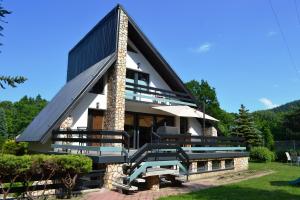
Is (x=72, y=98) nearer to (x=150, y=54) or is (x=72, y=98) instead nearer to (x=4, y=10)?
(x=150, y=54)

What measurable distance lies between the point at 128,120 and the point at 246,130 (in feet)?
77.4

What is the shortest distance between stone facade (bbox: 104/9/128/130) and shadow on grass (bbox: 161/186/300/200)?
6.98 m

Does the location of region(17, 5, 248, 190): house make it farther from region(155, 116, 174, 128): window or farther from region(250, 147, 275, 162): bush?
region(250, 147, 275, 162): bush

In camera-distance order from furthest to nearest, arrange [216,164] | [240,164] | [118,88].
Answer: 1. [240,164]
2. [216,164]
3. [118,88]

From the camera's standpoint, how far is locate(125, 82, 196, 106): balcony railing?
65.3 ft

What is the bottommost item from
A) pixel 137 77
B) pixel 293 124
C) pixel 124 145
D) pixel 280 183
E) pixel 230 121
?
pixel 280 183

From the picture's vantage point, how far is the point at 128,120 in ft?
68.6

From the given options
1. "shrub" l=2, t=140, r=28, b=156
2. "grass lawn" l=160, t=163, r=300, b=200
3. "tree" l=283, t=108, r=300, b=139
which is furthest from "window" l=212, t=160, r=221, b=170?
"tree" l=283, t=108, r=300, b=139

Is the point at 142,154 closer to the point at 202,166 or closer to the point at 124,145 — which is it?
the point at 124,145

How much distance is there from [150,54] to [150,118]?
444cm

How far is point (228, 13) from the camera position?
1559 cm

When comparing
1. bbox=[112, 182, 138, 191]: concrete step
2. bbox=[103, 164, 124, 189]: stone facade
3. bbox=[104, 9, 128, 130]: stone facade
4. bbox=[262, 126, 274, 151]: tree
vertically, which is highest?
bbox=[104, 9, 128, 130]: stone facade

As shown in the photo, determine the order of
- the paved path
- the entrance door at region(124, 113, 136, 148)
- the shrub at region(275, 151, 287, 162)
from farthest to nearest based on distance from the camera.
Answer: the shrub at region(275, 151, 287, 162), the entrance door at region(124, 113, 136, 148), the paved path

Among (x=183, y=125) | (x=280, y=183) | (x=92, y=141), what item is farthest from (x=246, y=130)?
(x=92, y=141)
